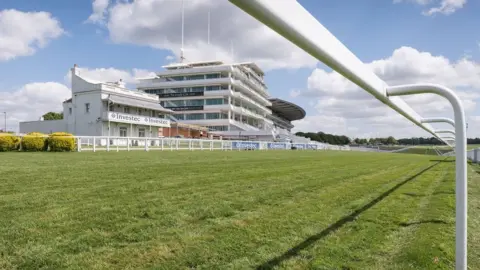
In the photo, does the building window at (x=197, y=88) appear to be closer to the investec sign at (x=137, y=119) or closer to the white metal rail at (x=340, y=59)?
the investec sign at (x=137, y=119)

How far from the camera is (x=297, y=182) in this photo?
335 inches

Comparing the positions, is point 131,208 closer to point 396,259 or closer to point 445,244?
point 396,259

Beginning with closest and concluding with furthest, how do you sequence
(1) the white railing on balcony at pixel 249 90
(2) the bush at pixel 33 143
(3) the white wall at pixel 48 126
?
(2) the bush at pixel 33 143, (3) the white wall at pixel 48 126, (1) the white railing on balcony at pixel 249 90

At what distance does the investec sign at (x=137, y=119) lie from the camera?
41122mm

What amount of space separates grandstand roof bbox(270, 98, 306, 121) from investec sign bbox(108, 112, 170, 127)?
6276 cm

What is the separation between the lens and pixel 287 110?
Answer: 389 feet

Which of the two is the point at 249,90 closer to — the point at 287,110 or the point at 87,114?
the point at 87,114

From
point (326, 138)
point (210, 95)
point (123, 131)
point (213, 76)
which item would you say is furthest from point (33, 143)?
point (326, 138)

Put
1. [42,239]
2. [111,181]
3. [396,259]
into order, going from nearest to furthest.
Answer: [396,259]
[42,239]
[111,181]

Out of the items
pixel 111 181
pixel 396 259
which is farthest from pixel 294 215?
pixel 111 181

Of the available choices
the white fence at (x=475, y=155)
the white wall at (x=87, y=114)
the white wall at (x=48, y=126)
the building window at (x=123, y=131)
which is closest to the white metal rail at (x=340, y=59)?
the white fence at (x=475, y=155)

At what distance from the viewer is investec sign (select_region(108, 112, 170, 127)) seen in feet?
135

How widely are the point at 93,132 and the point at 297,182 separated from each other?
125 feet

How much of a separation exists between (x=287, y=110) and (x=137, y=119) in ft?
261
